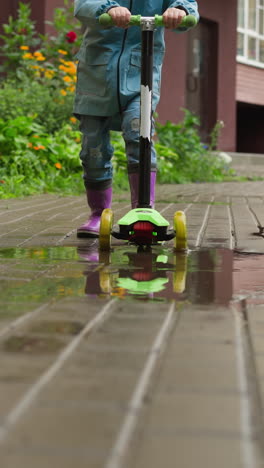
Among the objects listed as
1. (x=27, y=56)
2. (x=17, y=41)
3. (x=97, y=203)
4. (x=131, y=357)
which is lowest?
(x=131, y=357)

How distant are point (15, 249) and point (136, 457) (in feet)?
8.78

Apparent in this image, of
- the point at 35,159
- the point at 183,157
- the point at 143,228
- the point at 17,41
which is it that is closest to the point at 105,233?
the point at 143,228

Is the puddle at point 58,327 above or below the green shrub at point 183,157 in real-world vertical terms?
below

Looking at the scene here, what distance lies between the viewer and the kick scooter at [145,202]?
3.87 metres

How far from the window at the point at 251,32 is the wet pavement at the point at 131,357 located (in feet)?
46.5

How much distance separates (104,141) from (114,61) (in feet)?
1.52

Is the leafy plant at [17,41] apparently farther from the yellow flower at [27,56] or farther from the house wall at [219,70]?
the house wall at [219,70]

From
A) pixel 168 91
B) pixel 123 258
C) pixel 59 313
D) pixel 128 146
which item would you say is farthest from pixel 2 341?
pixel 168 91

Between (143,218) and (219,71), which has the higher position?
(219,71)

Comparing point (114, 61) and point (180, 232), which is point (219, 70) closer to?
point (114, 61)

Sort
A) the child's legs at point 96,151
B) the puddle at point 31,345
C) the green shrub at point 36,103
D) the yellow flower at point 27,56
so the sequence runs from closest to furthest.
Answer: the puddle at point 31,345 → the child's legs at point 96,151 → the green shrub at point 36,103 → the yellow flower at point 27,56

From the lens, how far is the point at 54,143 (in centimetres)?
868

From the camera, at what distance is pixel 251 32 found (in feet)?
58.6

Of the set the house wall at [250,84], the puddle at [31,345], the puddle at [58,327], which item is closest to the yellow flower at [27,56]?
the puddle at [58,327]
